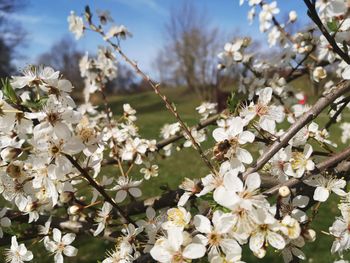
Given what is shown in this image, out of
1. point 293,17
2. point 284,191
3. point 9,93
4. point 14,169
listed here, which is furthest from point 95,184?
point 293,17

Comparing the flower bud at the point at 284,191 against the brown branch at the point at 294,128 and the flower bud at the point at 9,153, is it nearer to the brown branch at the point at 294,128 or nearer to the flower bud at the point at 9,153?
the brown branch at the point at 294,128

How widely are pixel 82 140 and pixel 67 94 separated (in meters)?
0.16

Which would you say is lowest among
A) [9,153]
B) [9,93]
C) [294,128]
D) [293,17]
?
[294,128]

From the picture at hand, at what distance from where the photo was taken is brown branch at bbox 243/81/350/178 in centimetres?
109

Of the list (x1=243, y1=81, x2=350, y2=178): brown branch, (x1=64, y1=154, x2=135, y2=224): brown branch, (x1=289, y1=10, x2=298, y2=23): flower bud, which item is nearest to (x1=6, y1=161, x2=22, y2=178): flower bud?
(x1=64, y1=154, x2=135, y2=224): brown branch

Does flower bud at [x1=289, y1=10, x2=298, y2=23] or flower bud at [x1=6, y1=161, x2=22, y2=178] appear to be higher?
flower bud at [x1=289, y1=10, x2=298, y2=23]

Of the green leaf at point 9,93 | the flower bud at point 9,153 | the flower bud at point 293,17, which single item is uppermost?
the flower bud at point 293,17

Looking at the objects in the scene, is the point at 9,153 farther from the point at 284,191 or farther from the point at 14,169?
the point at 284,191

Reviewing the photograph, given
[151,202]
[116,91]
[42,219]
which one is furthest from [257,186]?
[116,91]

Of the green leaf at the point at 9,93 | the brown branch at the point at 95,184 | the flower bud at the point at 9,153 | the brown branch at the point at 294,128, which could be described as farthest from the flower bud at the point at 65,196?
the brown branch at the point at 294,128

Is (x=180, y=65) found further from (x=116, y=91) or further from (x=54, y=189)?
(x=54, y=189)

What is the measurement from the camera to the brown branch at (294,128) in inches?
42.9

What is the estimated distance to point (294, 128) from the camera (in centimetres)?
116

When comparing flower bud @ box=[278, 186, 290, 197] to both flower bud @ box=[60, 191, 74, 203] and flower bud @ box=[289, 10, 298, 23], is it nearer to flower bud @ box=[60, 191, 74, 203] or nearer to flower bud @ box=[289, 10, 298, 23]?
flower bud @ box=[60, 191, 74, 203]
